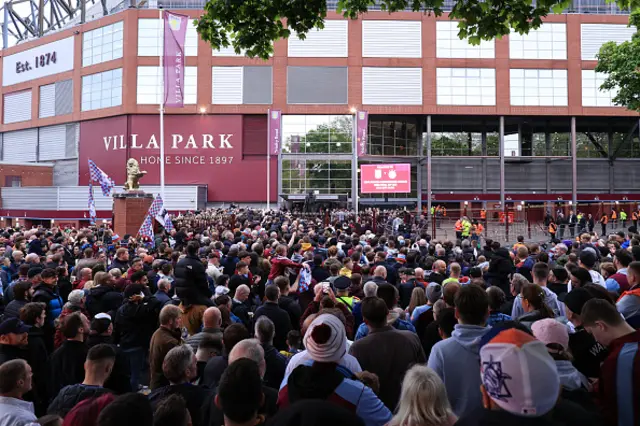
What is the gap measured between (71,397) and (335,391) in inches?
Result: 83.1

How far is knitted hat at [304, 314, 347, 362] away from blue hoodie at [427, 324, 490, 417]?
83 cm

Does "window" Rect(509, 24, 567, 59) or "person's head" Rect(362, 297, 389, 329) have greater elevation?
"window" Rect(509, 24, 567, 59)

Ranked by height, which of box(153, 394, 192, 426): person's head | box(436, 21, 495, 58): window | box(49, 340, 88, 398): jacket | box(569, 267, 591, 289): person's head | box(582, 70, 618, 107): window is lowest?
box(49, 340, 88, 398): jacket

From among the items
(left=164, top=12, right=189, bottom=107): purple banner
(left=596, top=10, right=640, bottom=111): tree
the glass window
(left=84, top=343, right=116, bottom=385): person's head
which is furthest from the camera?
the glass window

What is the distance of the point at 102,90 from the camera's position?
157 ft

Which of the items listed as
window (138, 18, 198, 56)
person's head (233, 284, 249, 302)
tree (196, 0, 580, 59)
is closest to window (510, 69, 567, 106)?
window (138, 18, 198, 56)

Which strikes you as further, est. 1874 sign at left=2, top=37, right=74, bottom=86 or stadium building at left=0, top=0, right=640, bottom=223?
est. 1874 sign at left=2, top=37, right=74, bottom=86

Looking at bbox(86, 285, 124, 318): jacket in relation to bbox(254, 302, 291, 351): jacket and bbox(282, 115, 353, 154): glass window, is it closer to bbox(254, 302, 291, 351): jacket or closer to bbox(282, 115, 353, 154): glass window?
bbox(254, 302, 291, 351): jacket

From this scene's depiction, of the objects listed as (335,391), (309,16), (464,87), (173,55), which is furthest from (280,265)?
(464,87)

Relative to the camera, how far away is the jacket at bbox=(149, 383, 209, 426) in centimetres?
367

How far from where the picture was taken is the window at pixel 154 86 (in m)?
45.7

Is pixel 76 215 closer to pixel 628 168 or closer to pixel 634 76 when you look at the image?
pixel 634 76

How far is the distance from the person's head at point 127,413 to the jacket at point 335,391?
0.84 meters

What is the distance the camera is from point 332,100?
45.7m
